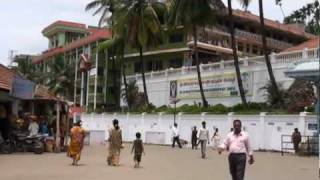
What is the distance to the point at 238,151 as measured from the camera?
11891 millimetres

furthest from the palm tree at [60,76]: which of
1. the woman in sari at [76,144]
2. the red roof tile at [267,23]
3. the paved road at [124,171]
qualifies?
the woman in sari at [76,144]

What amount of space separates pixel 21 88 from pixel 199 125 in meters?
17.6

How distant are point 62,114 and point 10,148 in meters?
7.57

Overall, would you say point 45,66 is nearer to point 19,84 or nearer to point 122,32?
point 122,32

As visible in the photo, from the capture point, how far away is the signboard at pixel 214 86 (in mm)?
45750

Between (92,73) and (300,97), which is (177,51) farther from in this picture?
(300,97)

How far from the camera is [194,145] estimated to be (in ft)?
121

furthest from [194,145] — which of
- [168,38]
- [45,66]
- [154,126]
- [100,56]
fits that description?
[45,66]

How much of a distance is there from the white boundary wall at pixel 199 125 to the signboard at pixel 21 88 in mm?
7201

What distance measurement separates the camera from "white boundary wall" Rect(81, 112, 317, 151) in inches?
1352

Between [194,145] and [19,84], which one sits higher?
[19,84]

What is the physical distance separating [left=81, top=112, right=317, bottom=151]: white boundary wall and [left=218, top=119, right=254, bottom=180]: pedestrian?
70.1 ft

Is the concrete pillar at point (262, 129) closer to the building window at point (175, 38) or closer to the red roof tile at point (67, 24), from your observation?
the building window at point (175, 38)

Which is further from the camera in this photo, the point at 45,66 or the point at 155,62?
the point at 45,66
